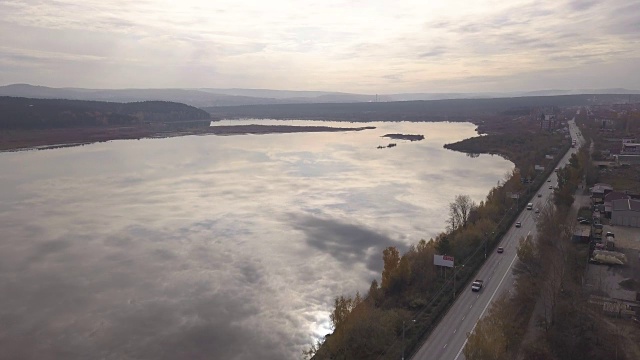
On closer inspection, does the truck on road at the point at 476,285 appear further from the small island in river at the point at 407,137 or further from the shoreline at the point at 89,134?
the shoreline at the point at 89,134

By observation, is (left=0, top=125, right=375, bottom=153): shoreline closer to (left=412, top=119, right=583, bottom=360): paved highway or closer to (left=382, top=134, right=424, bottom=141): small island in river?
(left=382, top=134, right=424, bottom=141): small island in river

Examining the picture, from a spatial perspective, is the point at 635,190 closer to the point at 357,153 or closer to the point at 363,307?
the point at 363,307

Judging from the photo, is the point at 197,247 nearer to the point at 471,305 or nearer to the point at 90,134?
the point at 471,305

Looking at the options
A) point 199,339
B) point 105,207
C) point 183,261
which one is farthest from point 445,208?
point 105,207

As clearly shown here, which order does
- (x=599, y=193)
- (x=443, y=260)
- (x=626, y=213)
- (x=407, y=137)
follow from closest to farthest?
(x=443, y=260)
(x=626, y=213)
(x=599, y=193)
(x=407, y=137)

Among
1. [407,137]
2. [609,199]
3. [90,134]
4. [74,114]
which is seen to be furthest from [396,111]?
[609,199]
